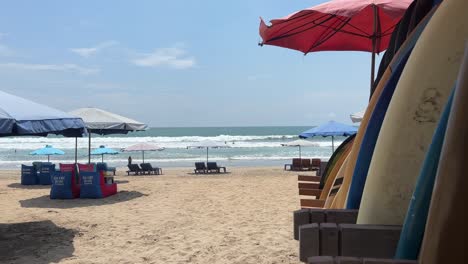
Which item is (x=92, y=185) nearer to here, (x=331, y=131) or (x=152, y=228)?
(x=152, y=228)

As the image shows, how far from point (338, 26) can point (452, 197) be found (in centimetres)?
394

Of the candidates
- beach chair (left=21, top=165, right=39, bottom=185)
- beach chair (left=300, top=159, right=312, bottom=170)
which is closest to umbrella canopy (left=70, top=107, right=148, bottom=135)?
beach chair (left=21, top=165, right=39, bottom=185)

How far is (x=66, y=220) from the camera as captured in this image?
7.62 m

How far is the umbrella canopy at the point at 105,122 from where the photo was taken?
1195cm

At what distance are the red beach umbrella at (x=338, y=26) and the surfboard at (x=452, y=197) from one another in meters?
2.29

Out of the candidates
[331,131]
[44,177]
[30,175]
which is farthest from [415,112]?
[331,131]

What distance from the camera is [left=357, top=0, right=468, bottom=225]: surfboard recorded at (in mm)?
1190

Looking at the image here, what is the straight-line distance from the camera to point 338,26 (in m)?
4.40

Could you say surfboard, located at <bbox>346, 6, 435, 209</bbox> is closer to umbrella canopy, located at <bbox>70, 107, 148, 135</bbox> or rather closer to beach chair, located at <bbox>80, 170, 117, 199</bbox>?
beach chair, located at <bbox>80, 170, 117, 199</bbox>

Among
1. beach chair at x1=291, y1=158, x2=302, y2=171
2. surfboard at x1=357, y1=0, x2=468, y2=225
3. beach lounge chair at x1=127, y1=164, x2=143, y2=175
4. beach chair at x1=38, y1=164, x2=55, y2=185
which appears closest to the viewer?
surfboard at x1=357, y1=0, x2=468, y2=225

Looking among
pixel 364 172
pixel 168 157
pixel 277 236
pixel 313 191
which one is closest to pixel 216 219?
pixel 277 236

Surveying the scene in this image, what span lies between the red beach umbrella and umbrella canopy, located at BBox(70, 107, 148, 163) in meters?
8.11

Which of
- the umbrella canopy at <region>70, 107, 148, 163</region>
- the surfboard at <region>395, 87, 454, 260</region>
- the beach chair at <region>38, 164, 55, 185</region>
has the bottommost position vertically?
the beach chair at <region>38, 164, 55, 185</region>

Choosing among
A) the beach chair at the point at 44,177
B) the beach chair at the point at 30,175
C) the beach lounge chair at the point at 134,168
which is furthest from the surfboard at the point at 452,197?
the beach lounge chair at the point at 134,168
